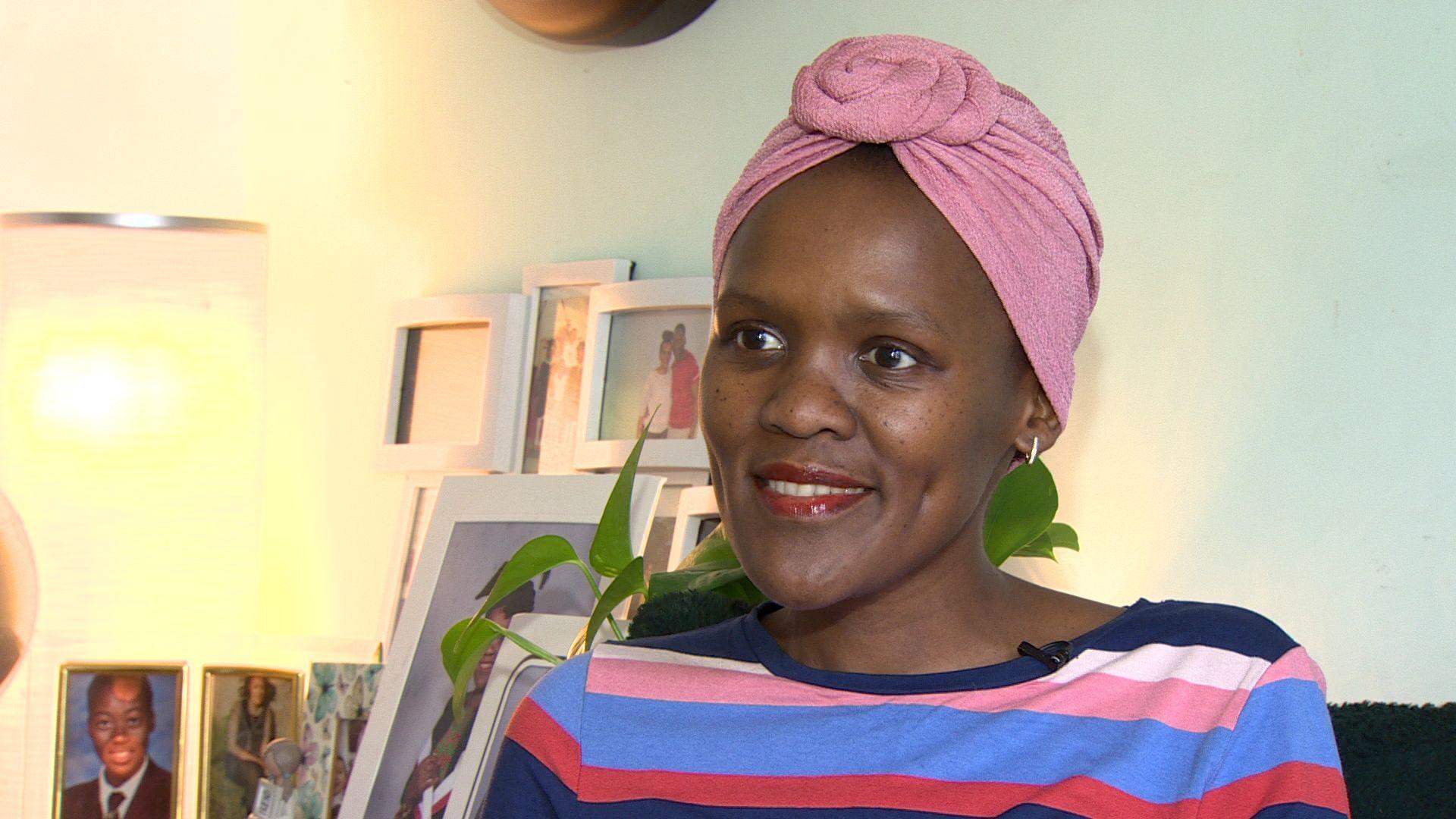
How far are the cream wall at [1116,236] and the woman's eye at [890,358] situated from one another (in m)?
0.59

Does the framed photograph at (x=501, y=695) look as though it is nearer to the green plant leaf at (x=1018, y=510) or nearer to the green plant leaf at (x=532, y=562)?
the green plant leaf at (x=532, y=562)

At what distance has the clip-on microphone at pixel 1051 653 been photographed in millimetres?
1033

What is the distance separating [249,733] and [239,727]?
2cm

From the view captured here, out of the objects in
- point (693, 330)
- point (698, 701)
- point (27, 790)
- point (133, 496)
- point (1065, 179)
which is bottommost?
point (27, 790)

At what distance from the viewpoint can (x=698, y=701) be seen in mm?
1112

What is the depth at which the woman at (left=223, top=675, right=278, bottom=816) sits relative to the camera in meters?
2.13

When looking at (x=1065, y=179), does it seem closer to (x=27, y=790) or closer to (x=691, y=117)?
(x=691, y=117)

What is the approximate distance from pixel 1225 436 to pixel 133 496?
1.45 m

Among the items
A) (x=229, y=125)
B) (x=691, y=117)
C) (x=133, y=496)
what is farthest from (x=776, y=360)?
(x=229, y=125)

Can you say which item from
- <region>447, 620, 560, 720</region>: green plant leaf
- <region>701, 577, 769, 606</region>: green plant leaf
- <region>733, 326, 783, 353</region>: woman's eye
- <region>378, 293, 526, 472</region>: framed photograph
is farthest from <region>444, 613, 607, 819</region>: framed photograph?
<region>733, 326, 783, 353</region>: woman's eye

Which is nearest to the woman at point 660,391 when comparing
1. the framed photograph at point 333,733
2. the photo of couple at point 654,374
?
the photo of couple at point 654,374

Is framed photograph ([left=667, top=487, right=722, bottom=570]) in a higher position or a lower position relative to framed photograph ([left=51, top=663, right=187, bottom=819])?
higher

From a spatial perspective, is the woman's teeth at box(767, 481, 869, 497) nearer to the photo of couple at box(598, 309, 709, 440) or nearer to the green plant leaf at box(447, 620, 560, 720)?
the green plant leaf at box(447, 620, 560, 720)

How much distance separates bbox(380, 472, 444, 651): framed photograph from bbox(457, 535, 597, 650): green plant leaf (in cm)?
68
